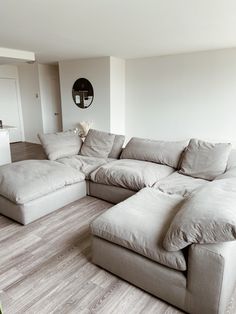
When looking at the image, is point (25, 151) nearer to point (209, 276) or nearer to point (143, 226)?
point (143, 226)

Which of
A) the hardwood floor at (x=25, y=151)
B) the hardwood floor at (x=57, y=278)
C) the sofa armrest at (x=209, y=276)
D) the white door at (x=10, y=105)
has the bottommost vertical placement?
the hardwood floor at (x=57, y=278)

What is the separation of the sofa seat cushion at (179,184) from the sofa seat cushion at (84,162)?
3.57 feet

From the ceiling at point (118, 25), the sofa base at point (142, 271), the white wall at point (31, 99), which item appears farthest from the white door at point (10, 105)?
the sofa base at point (142, 271)

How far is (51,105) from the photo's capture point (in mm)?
7035

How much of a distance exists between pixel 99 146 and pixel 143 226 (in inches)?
93.6

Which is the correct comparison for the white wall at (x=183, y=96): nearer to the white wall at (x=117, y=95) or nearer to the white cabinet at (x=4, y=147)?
the white wall at (x=117, y=95)

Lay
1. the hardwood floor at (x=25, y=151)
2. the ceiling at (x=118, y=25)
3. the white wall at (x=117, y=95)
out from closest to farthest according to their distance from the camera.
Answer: the ceiling at (x=118, y=25) < the white wall at (x=117, y=95) < the hardwood floor at (x=25, y=151)

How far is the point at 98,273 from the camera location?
6.66 ft

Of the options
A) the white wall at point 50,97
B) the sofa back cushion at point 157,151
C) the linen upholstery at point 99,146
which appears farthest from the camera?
the white wall at point 50,97

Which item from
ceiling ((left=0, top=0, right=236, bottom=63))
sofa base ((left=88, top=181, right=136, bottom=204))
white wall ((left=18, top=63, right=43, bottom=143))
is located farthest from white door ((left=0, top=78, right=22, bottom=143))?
sofa base ((left=88, top=181, right=136, bottom=204))

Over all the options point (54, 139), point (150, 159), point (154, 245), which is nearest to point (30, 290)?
Result: point (154, 245)

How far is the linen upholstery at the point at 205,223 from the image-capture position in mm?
1453

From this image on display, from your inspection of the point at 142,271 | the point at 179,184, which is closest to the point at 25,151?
the point at 179,184

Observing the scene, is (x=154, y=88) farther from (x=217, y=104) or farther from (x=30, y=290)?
(x=30, y=290)
